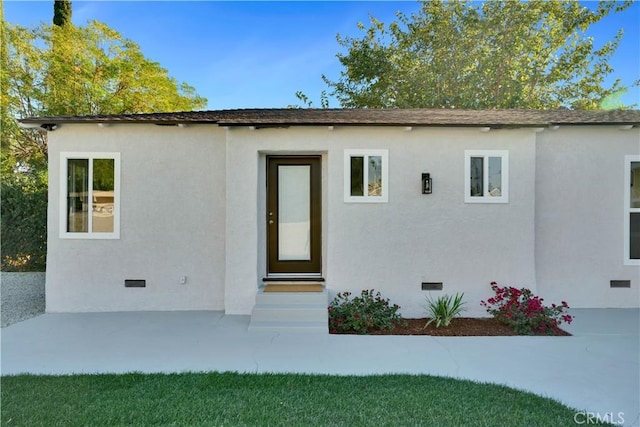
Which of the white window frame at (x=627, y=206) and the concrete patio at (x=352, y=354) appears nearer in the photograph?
the concrete patio at (x=352, y=354)

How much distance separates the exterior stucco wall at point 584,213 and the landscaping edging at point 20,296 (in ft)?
34.8

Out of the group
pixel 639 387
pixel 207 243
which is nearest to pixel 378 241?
pixel 207 243

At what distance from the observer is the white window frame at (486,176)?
671 centimetres

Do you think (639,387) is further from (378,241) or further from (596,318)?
(378,241)

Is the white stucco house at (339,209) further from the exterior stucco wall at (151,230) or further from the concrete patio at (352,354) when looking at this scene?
the concrete patio at (352,354)

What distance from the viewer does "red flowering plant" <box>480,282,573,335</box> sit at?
5.71m

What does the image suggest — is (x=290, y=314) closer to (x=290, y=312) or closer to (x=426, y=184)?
(x=290, y=312)

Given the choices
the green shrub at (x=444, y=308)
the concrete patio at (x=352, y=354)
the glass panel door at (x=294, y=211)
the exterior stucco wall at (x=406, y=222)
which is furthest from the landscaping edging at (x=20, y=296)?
the green shrub at (x=444, y=308)

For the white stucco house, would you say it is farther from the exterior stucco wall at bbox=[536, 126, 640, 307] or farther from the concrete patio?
the concrete patio

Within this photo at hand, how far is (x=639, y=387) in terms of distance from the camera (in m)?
3.83

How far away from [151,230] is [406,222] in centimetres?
528

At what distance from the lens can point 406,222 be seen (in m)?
6.70

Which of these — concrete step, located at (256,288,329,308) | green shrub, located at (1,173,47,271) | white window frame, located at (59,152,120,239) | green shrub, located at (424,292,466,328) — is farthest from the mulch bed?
green shrub, located at (1,173,47,271)

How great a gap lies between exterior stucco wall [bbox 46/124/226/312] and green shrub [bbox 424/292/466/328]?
14.0ft
